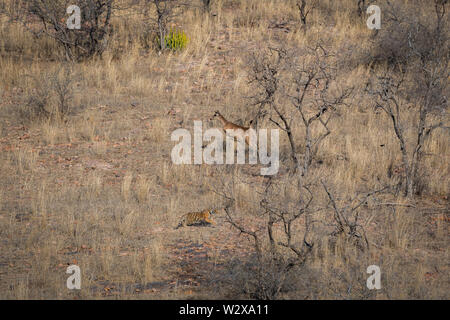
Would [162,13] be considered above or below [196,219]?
above

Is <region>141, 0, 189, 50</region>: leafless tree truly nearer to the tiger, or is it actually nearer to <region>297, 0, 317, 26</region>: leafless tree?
<region>297, 0, 317, 26</region>: leafless tree

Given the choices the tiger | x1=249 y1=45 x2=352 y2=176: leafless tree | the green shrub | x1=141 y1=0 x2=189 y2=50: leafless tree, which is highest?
x1=141 y1=0 x2=189 y2=50: leafless tree

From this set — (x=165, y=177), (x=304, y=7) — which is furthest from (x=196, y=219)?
(x=304, y=7)

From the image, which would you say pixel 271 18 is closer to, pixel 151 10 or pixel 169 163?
pixel 151 10

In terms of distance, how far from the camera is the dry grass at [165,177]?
6355 millimetres

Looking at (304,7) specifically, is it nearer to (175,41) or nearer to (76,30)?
(175,41)

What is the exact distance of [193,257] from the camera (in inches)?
272

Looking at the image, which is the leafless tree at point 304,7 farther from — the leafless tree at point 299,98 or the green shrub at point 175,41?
the green shrub at point 175,41

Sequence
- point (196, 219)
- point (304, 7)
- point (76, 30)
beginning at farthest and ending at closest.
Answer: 1. point (304, 7)
2. point (76, 30)
3. point (196, 219)

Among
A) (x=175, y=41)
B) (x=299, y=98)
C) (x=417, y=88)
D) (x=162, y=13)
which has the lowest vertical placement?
(x=299, y=98)

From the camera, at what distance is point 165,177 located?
9.17 m

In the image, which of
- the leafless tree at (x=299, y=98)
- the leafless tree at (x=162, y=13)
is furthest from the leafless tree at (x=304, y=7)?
the leafless tree at (x=162, y=13)

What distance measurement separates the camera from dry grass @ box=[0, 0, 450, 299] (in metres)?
6.36

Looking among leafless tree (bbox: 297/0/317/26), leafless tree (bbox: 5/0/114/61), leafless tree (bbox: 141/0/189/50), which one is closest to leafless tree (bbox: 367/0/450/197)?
leafless tree (bbox: 297/0/317/26)
